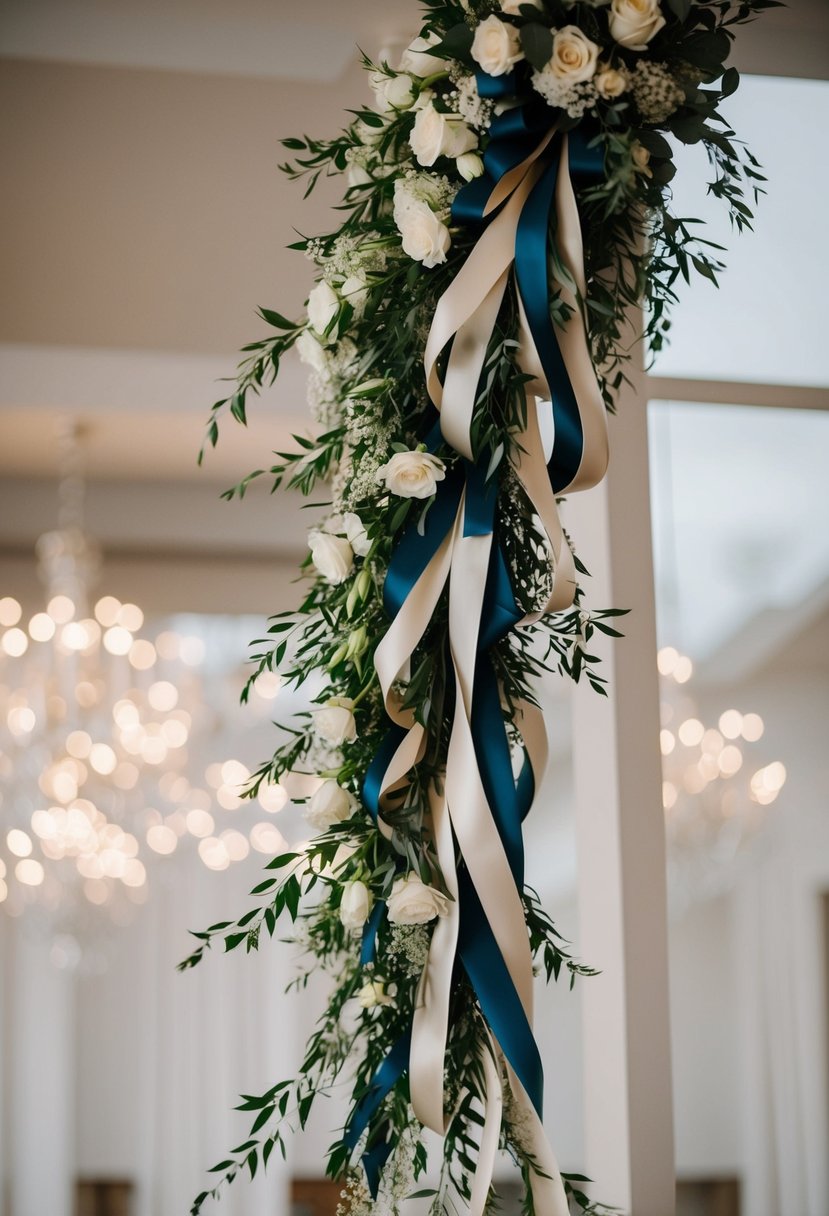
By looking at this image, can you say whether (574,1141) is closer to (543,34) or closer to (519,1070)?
(519,1070)

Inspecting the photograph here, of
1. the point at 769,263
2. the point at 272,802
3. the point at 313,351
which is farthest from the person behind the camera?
the point at 272,802

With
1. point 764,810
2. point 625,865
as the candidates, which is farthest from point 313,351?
point 764,810

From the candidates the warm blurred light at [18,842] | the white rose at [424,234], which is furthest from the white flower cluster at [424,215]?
the warm blurred light at [18,842]

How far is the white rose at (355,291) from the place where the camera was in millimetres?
1140

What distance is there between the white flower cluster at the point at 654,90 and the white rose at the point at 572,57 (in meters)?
0.06

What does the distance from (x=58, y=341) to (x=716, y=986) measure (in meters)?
4.70

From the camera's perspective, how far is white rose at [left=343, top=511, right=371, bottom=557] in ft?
3.68

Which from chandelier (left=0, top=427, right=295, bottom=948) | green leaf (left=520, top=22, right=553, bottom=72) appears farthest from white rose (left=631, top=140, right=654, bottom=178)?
chandelier (left=0, top=427, right=295, bottom=948)

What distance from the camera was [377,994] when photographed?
3.67 ft

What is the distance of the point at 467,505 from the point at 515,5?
0.45m

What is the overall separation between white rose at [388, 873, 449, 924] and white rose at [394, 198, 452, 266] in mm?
566

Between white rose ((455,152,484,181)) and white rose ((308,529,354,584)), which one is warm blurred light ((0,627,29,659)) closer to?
white rose ((308,529,354,584))

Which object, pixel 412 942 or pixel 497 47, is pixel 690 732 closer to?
pixel 412 942

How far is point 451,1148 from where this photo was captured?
109 cm
